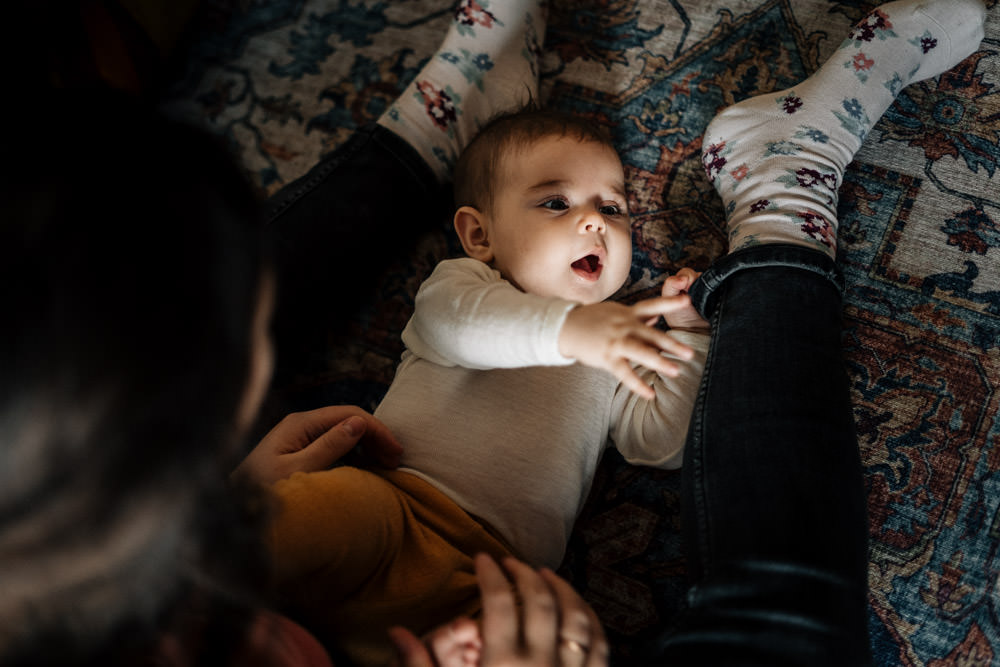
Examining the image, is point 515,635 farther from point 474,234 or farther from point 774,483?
point 474,234

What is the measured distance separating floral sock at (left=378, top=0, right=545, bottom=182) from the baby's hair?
0.24ft

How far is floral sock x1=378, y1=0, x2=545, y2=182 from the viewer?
1025 millimetres

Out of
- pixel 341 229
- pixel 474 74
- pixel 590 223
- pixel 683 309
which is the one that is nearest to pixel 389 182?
pixel 341 229

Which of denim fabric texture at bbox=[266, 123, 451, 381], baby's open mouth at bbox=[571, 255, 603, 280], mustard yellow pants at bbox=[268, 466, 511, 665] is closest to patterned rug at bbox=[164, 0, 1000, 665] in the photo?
denim fabric texture at bbox=[266, 123, 451, 381]

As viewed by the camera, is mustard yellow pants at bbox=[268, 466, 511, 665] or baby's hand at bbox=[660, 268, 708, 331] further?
baby's hand at bbox=[660, 268, 708, 331]

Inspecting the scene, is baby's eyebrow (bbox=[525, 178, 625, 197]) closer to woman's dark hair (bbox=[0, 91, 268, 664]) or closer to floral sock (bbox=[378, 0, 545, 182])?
floral sock (bbox=[378, 0, 545, 182])

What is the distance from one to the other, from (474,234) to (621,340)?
37 cm

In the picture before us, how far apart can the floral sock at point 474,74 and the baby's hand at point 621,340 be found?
1.61 ft

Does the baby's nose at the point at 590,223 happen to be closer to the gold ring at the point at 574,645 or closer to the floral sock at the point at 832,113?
the floral sock at the point at 832,113

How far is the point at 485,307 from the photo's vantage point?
73 cm

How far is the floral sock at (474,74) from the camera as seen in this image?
103cm

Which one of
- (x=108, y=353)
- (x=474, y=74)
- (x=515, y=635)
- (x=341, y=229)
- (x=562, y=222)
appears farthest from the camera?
(x=474, y=74)

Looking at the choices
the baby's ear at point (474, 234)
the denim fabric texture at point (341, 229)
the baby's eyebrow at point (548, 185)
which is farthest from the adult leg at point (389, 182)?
the baby's eyebrow at point (548, 185)

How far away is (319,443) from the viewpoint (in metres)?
0.76
